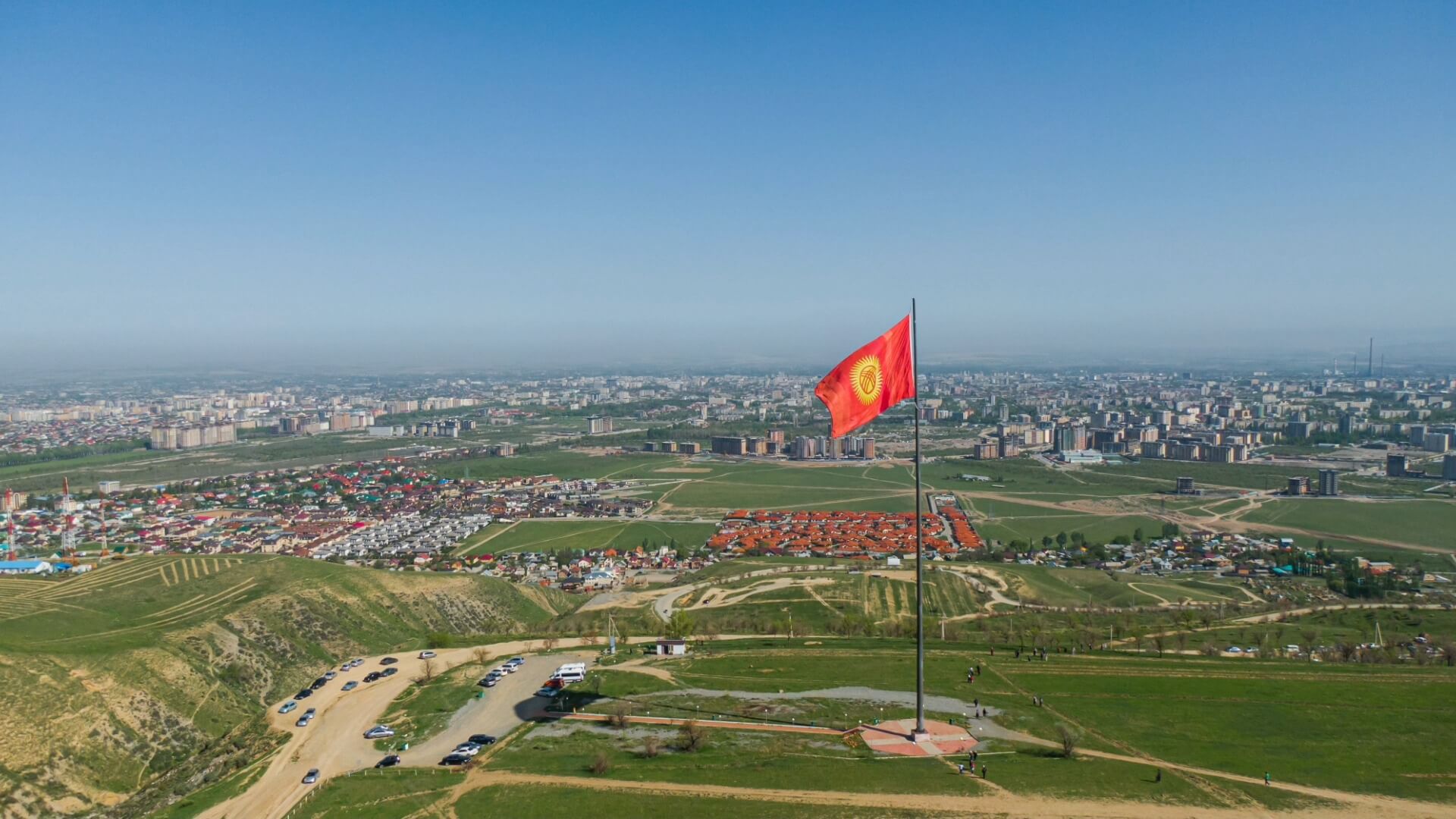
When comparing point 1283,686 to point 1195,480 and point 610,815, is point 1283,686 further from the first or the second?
point 1195,480

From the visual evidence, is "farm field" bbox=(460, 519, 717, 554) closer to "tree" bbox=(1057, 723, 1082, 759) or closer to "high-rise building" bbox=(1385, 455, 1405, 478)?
"tree" bbox=(1057, 723, 1082, 759)

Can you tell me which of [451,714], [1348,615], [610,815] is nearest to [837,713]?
[610,815]

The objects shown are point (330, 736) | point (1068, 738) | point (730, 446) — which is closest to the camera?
point (1068, 738)

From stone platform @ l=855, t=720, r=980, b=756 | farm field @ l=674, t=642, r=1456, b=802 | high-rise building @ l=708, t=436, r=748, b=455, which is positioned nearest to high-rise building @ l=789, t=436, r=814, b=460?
high-rise building @ l=708, t=436, r=748, b=455

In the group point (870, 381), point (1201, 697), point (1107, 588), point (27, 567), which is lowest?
point (1107, 588)

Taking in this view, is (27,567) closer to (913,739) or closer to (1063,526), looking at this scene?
(913,739)

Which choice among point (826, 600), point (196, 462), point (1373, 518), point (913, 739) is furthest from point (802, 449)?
point (913, 739)
